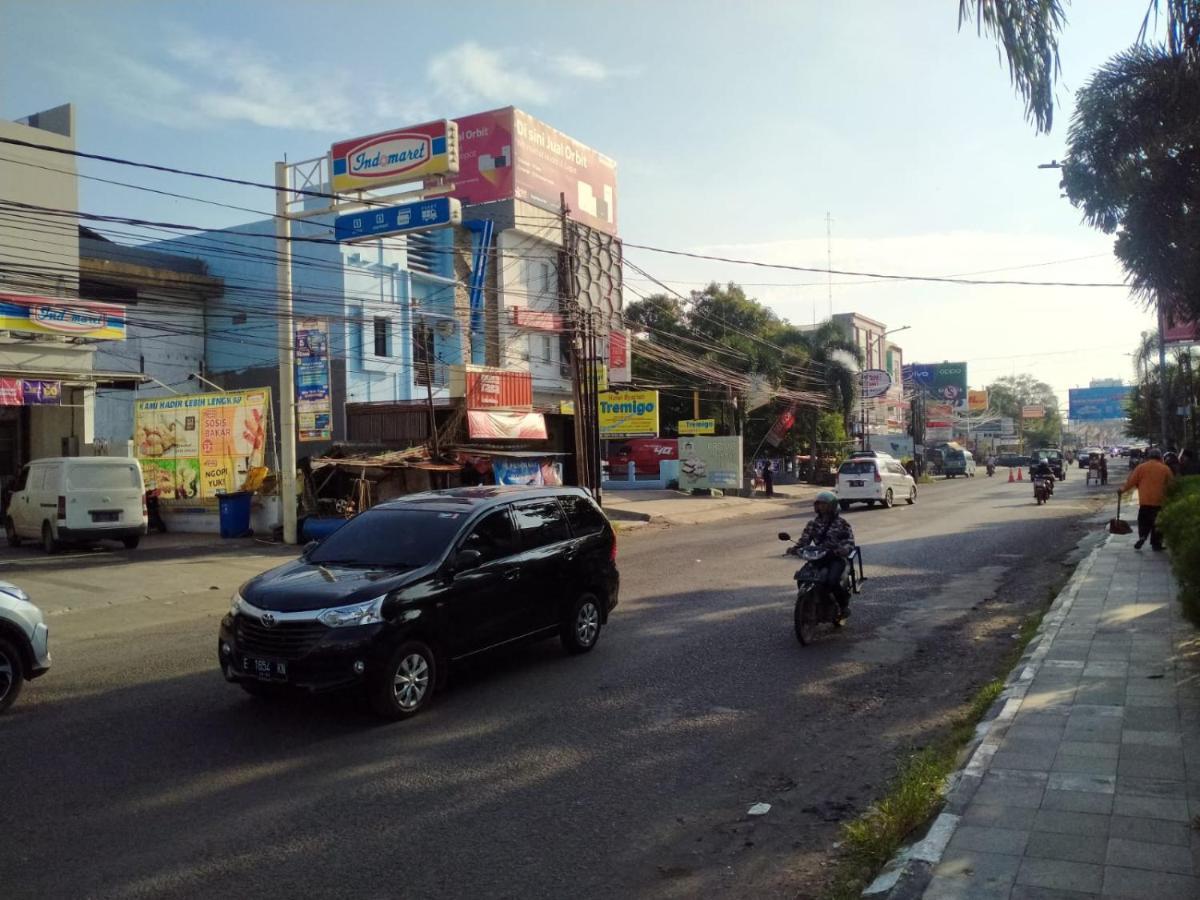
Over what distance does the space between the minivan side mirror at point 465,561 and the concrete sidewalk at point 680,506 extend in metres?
19.5

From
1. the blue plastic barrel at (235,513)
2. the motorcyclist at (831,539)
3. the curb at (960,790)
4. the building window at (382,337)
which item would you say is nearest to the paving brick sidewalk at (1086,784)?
the curb at (960,790)

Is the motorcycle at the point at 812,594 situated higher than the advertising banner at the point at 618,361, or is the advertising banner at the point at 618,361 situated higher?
the advertising banner at the point at 618,361

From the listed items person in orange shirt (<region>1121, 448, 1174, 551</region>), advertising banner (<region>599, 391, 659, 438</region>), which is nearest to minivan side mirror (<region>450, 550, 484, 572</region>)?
person in orange shirt (<region>1121, 448, 1174, 551</region>)

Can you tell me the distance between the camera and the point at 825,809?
5254 millimetres

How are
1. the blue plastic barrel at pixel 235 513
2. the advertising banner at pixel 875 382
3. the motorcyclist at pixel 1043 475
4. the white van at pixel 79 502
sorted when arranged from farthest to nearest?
the advertising banner at pixel 875 382 → the motorcyclist at pixel 1043 475 → the blue plastic barrel at pixel 235 513 → the white van at pixel 79 502

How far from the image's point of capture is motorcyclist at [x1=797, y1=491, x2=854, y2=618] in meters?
9.75

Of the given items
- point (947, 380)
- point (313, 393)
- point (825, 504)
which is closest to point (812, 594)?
point (825, 504)

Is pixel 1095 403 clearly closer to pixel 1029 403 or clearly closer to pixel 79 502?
pixel 1029 403

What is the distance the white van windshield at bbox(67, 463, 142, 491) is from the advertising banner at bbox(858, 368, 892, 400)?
1670 inches

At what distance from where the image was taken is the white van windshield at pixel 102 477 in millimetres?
18234

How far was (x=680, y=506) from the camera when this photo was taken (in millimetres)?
31547

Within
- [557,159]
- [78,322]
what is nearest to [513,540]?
[78,322]

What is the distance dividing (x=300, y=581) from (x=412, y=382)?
28.4 meters

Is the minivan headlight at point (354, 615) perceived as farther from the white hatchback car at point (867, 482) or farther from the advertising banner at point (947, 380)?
the advertising banner at point (947, 380)
